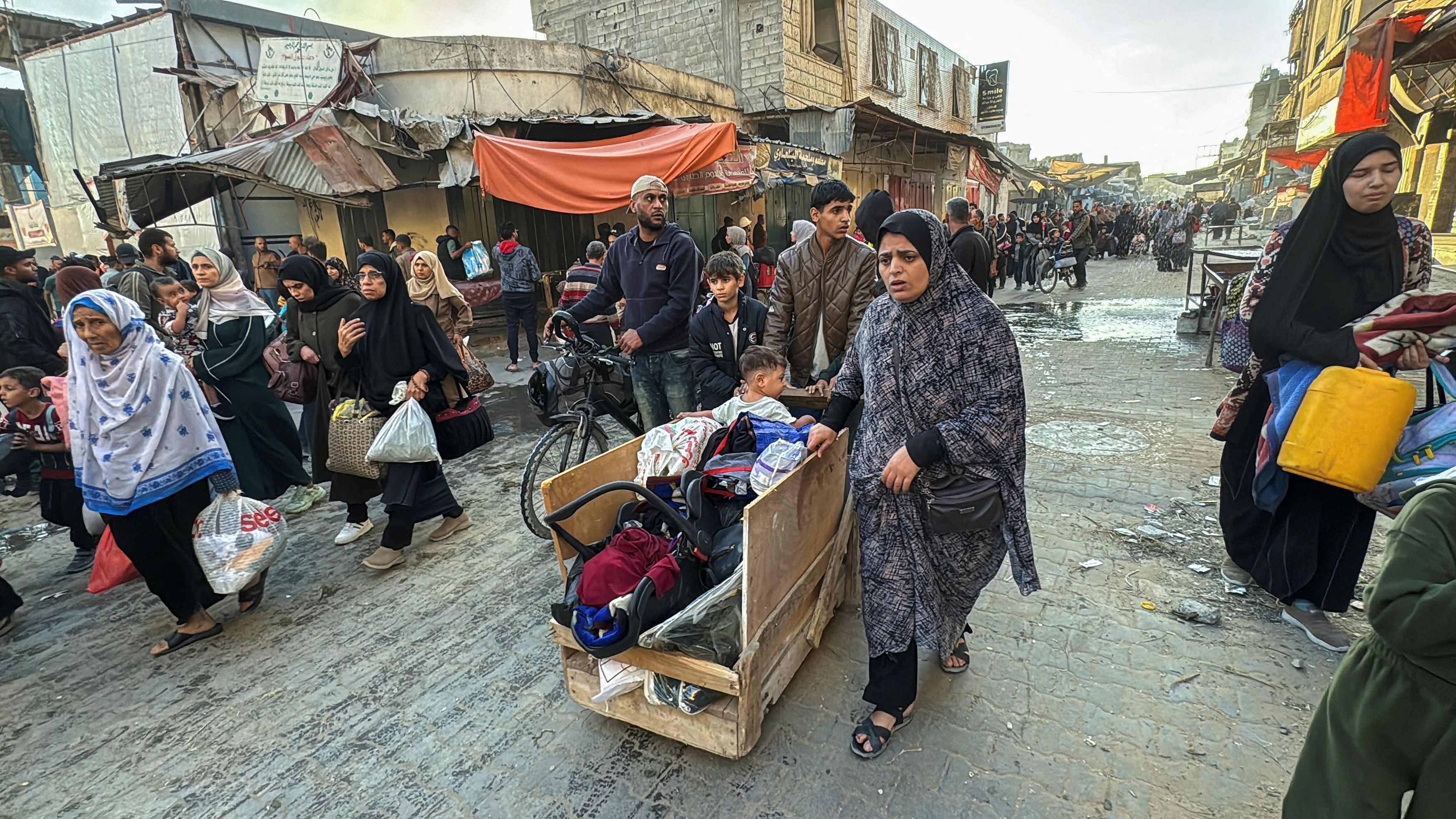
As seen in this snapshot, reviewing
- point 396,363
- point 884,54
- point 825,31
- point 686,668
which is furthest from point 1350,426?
point 884,54

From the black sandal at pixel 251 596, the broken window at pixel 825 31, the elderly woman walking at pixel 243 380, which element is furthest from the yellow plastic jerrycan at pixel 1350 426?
the broken window at pixel 825 31

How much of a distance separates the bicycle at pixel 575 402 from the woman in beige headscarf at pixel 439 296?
122 cm

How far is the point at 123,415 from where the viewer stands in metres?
2.80

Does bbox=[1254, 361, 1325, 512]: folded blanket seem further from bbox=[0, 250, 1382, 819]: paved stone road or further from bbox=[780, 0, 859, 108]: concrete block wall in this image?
bbox=[780, 0, 859, 108]: concrete block wall

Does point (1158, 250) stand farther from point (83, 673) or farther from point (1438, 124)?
point (83, 673)

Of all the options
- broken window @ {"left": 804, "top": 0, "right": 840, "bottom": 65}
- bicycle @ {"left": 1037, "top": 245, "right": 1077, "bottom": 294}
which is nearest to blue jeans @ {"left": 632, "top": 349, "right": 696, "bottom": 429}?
bicycle @ {"left": 1037, "top": 245, "right": 1077, "bottom": 294}

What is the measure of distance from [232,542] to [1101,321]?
38.7 feet

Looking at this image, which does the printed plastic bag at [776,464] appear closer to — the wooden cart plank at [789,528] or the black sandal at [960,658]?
the wooden cart plank at [789,528]

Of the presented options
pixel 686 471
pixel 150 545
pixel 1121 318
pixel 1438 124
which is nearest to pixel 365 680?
pixel 150 545

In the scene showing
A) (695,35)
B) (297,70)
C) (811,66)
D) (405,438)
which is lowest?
(405,438)

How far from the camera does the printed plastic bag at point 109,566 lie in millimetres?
3131

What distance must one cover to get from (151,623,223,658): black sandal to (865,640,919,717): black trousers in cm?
317

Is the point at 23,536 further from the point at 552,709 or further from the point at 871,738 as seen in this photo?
the point at 871,738

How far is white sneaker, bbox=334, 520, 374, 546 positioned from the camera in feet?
13.3
